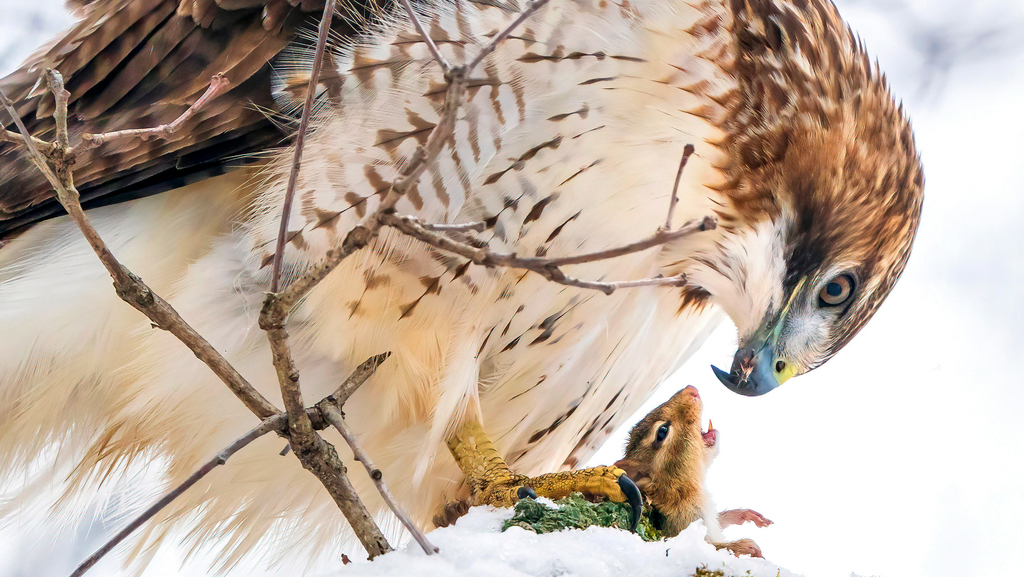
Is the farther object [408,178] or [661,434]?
[661,434]

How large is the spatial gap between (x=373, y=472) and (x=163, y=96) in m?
0.96

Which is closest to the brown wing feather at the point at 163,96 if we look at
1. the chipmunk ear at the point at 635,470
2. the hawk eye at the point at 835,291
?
the chipmunk ear at the point at 635,470

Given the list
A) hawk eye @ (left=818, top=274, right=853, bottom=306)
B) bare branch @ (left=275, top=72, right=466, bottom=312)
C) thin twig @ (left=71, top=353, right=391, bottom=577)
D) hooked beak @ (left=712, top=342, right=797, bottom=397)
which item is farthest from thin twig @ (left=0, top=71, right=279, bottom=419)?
hawk eye @ (left=818, top=274, right=853, bottom=306)

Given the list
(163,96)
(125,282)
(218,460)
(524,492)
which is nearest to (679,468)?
(524,492)

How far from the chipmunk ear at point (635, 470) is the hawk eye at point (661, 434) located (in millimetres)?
46

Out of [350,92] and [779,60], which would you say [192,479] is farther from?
[779,60]

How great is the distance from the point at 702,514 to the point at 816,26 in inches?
37.5

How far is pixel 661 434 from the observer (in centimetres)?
148

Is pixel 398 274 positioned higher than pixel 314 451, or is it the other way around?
pixel 398 274

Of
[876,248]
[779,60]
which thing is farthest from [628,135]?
[876,248]

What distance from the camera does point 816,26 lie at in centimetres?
163

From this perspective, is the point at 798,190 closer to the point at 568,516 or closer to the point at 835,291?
the point at 835,291

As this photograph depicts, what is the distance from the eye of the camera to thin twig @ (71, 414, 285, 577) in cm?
84

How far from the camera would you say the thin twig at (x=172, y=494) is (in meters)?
0.84
